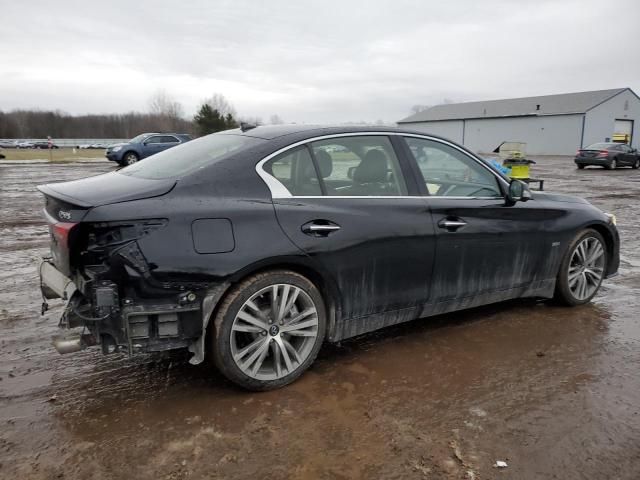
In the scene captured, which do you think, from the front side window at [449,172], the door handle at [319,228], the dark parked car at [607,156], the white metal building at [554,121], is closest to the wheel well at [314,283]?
the door handle at [319,228]

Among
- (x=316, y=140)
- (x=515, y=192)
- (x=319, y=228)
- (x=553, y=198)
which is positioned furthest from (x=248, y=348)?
(x=553, y=198)

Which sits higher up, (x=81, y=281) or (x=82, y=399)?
(x=81, y=281)

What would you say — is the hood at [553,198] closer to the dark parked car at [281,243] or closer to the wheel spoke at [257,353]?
the dark parked car at [281,243]

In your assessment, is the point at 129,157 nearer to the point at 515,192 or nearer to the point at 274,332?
the point at 515,192

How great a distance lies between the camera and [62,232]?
2.76 metres

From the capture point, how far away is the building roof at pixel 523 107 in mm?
47875

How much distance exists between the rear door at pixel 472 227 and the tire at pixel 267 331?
1072 mm

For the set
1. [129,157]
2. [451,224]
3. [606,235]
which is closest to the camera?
[451,224]

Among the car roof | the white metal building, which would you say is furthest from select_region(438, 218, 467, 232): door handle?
the white metal building

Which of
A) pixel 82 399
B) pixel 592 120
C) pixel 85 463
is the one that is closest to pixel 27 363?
pixel 82 399

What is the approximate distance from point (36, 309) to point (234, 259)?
2703 millimetres

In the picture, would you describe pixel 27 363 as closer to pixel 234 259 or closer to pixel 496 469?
pixel 234 259

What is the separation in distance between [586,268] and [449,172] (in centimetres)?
181

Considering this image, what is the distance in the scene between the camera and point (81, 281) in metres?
2.82
